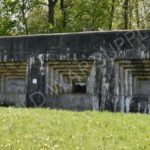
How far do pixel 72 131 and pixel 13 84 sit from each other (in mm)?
6790

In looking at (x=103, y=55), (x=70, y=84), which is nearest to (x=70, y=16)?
(x=70, y=84)

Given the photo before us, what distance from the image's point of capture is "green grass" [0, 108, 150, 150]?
21.6 feet

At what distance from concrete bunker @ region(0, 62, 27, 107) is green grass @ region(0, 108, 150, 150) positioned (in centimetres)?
387

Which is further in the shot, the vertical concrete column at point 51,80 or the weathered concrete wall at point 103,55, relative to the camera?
the vertical concrete column at point 51,80

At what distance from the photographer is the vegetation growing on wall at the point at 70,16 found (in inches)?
1159

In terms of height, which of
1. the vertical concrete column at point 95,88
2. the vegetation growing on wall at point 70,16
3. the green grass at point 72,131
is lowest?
the green grass at point 72,131

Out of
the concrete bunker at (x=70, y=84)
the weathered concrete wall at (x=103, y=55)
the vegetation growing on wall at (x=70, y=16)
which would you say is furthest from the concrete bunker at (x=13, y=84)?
the vegetation growing on wall at (x=70, y=16)

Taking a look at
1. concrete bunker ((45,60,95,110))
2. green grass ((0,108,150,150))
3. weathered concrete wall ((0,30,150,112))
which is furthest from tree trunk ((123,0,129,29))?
green grass ((0,108,150,150))

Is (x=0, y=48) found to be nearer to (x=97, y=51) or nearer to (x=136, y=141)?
(x=97, y=51)

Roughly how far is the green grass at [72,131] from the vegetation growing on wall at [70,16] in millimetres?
18730

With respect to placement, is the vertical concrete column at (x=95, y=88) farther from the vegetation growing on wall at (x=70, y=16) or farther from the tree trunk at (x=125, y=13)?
the tree trunk at (x=125, y=13)

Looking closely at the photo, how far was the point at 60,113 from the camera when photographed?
9820mm

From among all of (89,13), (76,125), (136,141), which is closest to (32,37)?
(76,125)

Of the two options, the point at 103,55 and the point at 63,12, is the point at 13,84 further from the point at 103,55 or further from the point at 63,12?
the point at 63,12
